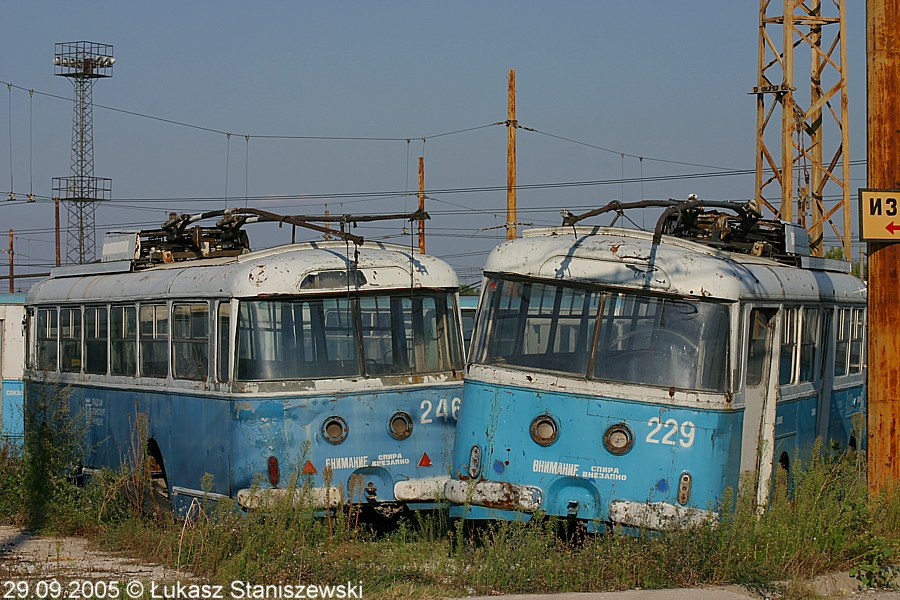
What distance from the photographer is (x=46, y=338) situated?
629 inches

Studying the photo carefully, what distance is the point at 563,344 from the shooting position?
10.5 m

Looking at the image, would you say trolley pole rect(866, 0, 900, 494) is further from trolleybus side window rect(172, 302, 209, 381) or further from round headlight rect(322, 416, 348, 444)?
trolleybus side window rect(172, 302, 209, 381)

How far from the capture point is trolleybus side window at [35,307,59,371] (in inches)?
618

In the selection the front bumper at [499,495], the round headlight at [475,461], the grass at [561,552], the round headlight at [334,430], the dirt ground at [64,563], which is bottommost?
the dirt ground at [64,563]

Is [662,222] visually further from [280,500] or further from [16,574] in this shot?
[16,574]

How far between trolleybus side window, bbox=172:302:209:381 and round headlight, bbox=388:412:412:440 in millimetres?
1845

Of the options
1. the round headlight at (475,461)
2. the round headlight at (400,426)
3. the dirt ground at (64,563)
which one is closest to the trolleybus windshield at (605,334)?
the round headlight at (475,461)

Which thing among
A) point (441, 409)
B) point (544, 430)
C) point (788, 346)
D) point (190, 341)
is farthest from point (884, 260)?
point (190, 341)

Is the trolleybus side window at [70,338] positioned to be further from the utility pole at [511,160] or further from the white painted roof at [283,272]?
the utility pole at [511,160]

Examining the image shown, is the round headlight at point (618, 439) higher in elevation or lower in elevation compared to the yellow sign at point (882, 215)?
lower

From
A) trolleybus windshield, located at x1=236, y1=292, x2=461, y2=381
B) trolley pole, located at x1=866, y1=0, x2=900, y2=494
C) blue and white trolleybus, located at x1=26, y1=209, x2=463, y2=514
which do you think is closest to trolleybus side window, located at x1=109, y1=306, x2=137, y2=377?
blue and white trolleybus, located at x1=26, y1=209, x2=463, y2=514

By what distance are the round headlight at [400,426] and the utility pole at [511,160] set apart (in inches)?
586

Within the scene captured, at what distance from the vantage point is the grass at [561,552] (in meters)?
8.95

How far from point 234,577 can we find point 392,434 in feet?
11.0
